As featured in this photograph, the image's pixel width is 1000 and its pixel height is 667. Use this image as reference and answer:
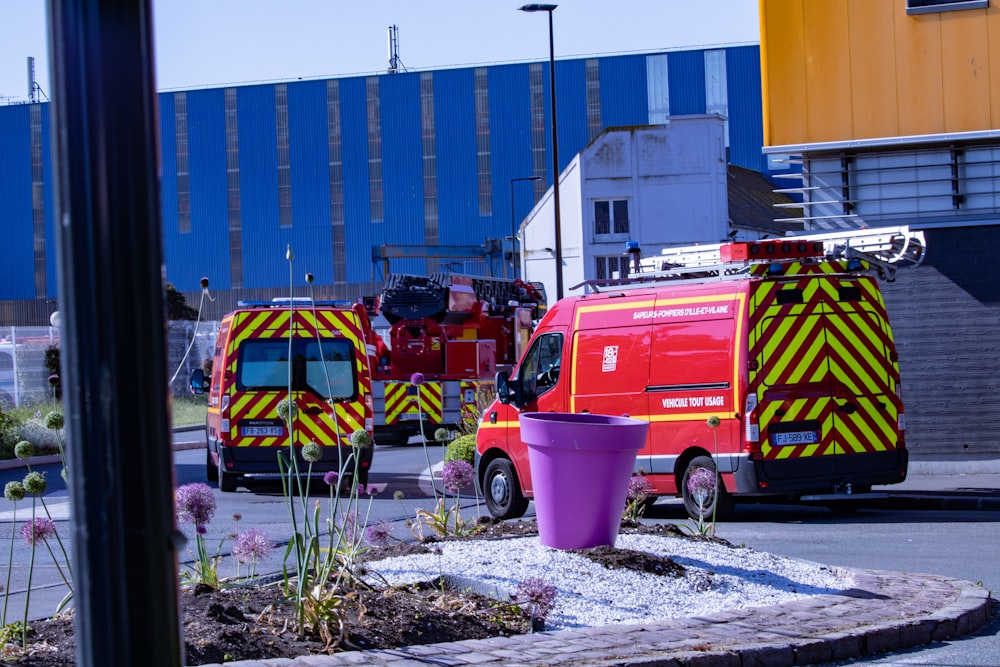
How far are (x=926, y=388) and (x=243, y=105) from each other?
55713mm

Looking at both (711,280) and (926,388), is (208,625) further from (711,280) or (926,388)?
(926,388)

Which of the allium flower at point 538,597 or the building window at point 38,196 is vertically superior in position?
the building window at point 38,196

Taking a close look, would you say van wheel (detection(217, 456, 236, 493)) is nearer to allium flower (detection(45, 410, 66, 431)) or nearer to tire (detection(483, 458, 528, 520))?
tire (detection(483, 458, 528, 520))

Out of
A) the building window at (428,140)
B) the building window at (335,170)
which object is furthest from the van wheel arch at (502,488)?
the building window at (335,170)

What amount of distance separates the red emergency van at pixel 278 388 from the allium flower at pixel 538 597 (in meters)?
9.60

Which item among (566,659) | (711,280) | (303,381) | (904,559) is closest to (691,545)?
(904,559)

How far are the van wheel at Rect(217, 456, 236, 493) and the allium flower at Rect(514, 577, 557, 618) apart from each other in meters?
10.5

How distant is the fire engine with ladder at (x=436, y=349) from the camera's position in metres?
26.5

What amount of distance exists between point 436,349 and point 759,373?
16404mm

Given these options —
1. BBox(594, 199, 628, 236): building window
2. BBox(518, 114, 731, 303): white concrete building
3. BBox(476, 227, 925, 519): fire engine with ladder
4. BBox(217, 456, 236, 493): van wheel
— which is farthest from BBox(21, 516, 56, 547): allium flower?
BBox(594, 199, 628, 236): building window

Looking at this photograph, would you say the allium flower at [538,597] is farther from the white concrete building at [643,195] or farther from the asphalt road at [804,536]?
the white concrete building at [643,195]

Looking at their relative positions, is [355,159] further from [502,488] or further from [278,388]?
[502,488]

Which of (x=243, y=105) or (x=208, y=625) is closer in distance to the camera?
(x=208, y=625)

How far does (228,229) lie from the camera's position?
223 ft
